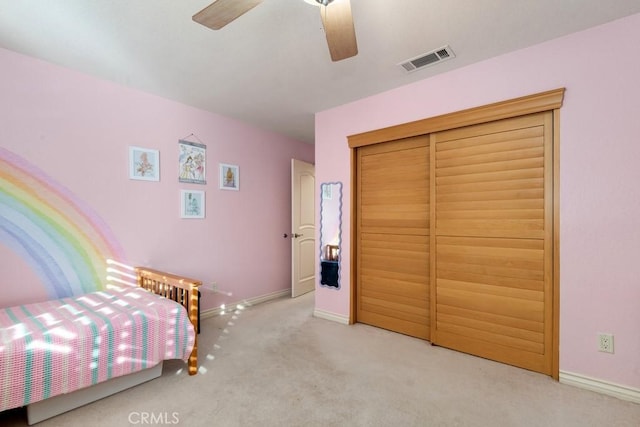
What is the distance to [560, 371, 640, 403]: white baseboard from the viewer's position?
1820mm

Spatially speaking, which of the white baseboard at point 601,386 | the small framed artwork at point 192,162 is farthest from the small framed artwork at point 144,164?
the white baseboard at point 601,386

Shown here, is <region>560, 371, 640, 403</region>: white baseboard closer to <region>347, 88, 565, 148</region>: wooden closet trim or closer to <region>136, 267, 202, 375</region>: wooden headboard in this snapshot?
<region>347, 88, 565, 148</region>: wooden closet trim

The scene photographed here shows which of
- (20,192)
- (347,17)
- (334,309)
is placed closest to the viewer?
(347,17)

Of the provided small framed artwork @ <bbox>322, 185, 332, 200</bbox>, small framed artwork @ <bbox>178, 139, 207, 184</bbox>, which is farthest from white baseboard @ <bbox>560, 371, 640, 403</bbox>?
small framed artwork @ <bbox>178, 139, 207, 184</bbox>

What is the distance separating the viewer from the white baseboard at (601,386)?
5.97 feet

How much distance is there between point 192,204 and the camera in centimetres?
325

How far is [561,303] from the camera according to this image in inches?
80.3

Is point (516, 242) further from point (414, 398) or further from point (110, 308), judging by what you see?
point (110, 308)

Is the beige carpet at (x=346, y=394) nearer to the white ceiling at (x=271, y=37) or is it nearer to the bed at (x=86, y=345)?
the bed at (x=86, y=345)

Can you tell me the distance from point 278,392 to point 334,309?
1410 millimetres

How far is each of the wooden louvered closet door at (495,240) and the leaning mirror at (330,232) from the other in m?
1.01

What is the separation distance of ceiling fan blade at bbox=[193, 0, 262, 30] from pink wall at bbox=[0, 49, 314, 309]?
1795 millimetres

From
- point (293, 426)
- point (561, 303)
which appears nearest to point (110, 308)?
point (293, 426)

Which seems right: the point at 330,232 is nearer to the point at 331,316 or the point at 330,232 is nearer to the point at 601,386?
the point at 331,316
